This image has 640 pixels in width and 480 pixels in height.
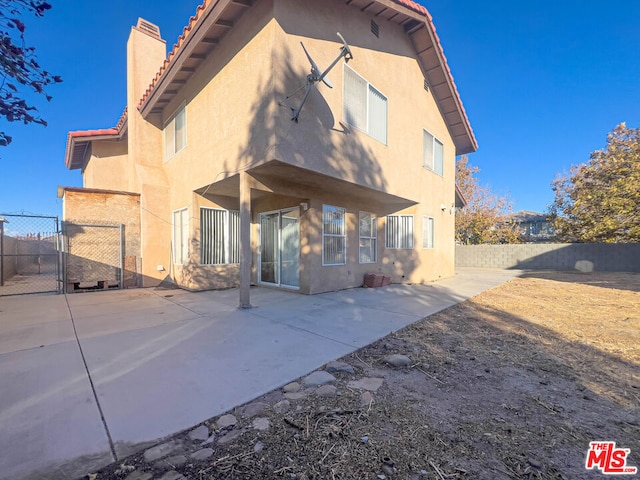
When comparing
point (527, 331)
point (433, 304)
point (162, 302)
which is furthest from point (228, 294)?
point (527, 331)

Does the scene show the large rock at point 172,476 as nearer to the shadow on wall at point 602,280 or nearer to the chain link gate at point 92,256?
the chain link gate at point 92,256

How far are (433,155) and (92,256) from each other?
491 inches

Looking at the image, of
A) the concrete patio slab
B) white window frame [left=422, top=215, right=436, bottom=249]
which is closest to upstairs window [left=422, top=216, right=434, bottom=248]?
white window frame [left=422, top=215, right=436, bottom=249]

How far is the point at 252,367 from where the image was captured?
320 cm

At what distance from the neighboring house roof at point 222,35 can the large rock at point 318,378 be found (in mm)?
6735

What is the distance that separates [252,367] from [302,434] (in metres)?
1.26

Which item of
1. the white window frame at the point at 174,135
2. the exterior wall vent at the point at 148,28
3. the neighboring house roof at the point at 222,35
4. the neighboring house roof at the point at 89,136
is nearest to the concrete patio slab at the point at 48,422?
the neighboring house roof at the point at 222,35

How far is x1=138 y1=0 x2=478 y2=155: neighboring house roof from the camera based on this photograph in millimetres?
6023

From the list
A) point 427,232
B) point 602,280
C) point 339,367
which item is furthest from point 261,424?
point 602,280

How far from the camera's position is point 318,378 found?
2998 millimetres

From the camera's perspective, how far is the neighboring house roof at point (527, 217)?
26706 millimetres

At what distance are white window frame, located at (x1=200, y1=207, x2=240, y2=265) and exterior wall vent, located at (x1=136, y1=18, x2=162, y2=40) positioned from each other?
7334mm

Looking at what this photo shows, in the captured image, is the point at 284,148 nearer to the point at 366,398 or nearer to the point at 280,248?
the point at 280,248

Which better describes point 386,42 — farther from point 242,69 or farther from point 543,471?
point 543,471
